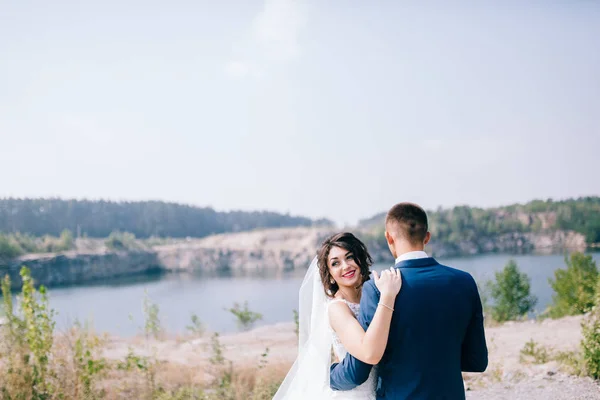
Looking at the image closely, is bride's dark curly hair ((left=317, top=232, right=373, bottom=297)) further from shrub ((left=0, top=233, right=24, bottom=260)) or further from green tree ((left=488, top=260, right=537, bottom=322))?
shrub ((left=0, top=233, right=24, bottom=260))

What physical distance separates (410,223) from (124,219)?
7187cm

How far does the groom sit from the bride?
0.07 metres

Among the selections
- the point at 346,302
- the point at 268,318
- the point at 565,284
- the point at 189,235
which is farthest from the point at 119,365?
the point at 189,235

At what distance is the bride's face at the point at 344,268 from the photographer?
8.55 feet

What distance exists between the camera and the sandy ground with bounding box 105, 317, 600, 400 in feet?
20.0

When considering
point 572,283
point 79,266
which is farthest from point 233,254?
point 572,283

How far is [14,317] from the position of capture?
18.5ft

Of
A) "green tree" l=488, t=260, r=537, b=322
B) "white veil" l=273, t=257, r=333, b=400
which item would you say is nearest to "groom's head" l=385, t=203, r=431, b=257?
"white veil" l=273, t=257, r=333, b=400

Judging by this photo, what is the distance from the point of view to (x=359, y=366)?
2223 millimetres

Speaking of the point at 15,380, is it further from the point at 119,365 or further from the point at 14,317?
the point at 119,365

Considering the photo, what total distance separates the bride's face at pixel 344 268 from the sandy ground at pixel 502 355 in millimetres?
4365

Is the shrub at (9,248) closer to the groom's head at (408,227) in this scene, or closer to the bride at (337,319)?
the bride at (337,319)

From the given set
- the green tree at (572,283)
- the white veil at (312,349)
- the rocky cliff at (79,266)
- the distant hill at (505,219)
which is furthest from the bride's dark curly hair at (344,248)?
the rocky cliff at (79,266)

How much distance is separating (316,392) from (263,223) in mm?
81721
